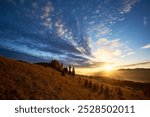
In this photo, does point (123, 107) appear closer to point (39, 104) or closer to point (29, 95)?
point (39, 104)

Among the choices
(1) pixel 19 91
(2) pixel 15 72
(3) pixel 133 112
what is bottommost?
(3) pixel 133 112

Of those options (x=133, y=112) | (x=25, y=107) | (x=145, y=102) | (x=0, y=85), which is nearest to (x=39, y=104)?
(x=25, y=107)

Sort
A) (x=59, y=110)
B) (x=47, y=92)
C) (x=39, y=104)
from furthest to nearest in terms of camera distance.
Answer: (x=47, y=92) < (x=39, y=104) < (x=59, y=110)

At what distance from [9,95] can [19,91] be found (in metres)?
1.29

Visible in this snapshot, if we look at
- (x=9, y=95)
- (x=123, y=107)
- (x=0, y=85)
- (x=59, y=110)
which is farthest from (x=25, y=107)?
(x=123, y=107)

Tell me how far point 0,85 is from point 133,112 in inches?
465

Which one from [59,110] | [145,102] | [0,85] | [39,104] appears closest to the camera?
[59,110]

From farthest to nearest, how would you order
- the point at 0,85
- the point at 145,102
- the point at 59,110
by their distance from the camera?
the point at 0,85
the point at 145,102
the point at 59,110

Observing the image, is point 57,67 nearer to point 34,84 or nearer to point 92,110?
point 34,84

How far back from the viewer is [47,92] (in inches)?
742

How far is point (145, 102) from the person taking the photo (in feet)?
46.9

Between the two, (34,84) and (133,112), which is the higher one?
(34,84)

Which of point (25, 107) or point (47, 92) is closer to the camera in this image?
point (25, 107)

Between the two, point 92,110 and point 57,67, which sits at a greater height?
point 57,67
